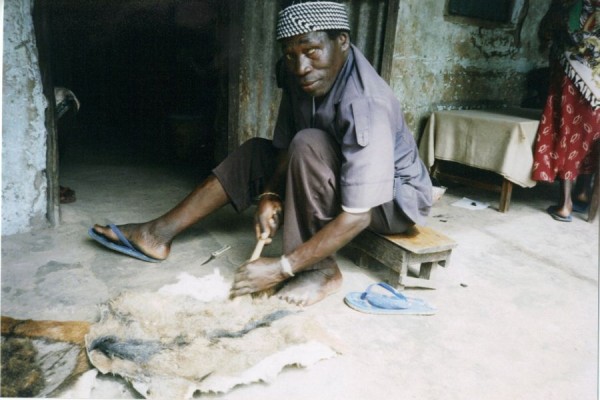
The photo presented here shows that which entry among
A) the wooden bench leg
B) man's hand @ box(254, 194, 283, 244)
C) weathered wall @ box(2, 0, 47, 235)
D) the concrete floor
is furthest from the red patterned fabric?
weathered wall @ box(2, 0, 47, 235)

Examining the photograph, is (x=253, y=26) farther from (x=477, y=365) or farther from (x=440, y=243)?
(x=477, y=365)

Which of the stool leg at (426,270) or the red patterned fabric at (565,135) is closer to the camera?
the stool leg at (426,270)

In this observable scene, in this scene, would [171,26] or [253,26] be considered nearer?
[253,26]

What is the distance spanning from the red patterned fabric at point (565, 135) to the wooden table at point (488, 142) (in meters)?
0.09

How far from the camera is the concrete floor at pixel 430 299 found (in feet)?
4.90

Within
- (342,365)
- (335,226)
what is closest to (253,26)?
(335,226)

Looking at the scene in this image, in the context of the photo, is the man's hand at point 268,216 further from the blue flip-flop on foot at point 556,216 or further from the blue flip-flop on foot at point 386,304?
the blue flip-flop on foot at point 556,216

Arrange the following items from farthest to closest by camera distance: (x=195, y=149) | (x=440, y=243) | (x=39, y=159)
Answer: (x=195, y=149)
(x=39, y=159)
(x=440, y=243)

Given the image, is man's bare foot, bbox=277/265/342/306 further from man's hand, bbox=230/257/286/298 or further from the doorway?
the doorway

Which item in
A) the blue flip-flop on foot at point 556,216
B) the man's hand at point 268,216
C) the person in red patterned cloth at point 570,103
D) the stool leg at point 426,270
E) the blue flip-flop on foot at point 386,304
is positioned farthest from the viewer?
the blue flip-flop on foot at point 556,216

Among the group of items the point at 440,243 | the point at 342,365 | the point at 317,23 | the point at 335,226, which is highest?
the point at 317,23

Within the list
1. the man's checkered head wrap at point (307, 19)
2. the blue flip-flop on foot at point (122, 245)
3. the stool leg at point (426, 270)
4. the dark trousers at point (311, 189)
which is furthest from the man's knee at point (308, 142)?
the blue flip-flop on foot at point (122, 245)

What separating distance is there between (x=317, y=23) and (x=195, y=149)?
2.89 meters

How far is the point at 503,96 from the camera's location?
462 centimetres
